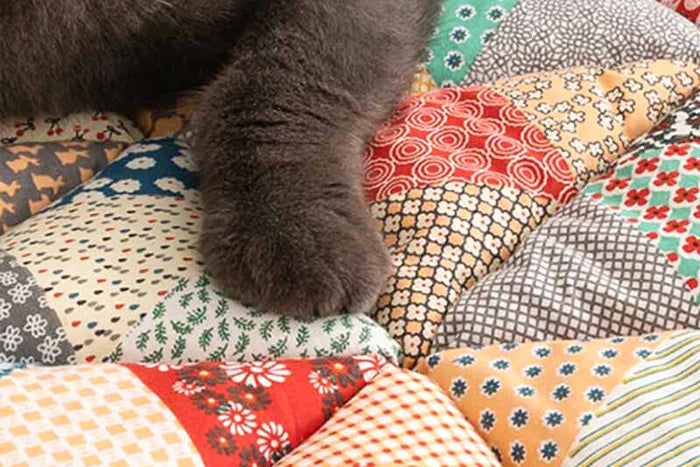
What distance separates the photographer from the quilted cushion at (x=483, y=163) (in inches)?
29.5

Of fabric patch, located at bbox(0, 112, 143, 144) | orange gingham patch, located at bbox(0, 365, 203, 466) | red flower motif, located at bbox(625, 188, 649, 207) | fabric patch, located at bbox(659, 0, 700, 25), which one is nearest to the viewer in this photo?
orange gingham patch, located at bbox(0, 365, 203, 466)

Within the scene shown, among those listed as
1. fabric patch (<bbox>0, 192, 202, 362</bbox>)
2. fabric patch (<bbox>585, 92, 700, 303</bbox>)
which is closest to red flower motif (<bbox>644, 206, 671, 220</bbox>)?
fabric patch (<bbox>585, 92, 700, 303</bbox>)

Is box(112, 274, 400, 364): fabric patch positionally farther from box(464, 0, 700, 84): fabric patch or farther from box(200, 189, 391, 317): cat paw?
box(464, 0, 700, 84): fabric patch

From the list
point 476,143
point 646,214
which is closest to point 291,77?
point 476,143

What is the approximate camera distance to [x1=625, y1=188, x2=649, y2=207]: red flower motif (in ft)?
2.60

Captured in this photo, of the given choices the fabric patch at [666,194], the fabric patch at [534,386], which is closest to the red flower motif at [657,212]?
the fabric patch at [666,194]

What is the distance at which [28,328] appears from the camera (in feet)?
2.28

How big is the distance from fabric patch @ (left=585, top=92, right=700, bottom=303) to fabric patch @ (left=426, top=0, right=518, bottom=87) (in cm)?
21

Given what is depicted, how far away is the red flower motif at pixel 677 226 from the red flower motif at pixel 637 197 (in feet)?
0.10

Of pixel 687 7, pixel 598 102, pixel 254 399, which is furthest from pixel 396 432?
pixel 687 7

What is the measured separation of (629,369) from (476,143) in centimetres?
27

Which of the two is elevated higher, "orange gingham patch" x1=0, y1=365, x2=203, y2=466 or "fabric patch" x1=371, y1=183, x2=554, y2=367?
"fabric patch" x1=371, y1=183, x2=554, y2=367

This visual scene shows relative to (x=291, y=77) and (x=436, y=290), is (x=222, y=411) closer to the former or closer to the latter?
(x=436, y=290)

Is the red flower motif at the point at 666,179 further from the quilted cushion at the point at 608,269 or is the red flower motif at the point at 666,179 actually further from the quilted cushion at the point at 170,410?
the quilted cushion at the point at 170,410
